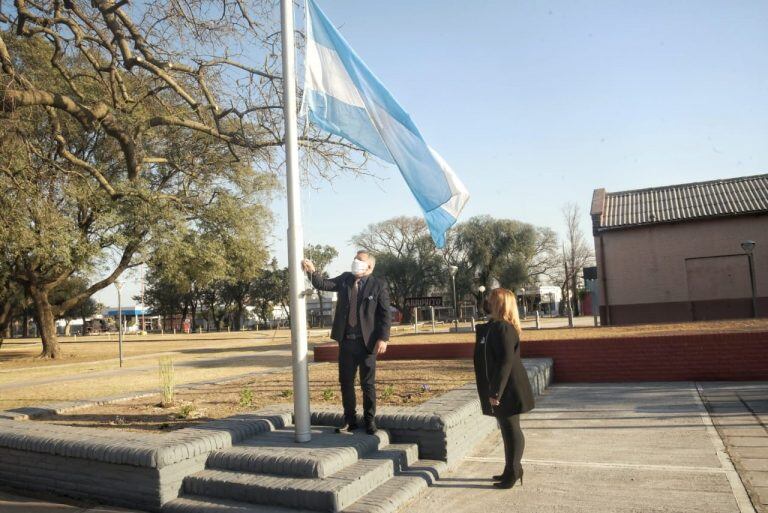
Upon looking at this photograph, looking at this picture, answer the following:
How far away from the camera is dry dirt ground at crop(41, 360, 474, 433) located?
6.86 metres

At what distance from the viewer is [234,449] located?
5.16 m

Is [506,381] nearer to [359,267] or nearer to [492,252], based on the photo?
[359,267]

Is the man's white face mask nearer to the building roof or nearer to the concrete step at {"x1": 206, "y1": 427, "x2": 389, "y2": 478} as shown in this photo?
the concrete step at {"x1": 206, "y1": 427, "x2": 389, "y2": 478}

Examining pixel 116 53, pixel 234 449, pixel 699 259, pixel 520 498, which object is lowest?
pixel 520 498

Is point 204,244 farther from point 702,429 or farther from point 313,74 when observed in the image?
point 702,429

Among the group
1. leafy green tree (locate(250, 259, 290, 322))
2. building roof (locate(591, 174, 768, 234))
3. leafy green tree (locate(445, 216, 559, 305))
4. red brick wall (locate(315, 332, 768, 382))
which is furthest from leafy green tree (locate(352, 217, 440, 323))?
red brick wall (locate(315, 332, 768, 382))

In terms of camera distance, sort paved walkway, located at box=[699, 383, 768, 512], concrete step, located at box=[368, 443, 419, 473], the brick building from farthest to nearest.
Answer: the brick building → concrete step, located at box=[368, 443, 419, 473] → paved walkway, located at box=[699, 383, 768, 512]

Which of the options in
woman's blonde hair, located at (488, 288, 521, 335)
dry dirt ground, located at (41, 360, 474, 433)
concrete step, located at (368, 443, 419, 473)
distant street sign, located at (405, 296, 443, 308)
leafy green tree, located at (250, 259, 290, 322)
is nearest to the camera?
woman's blonde hair, located at (488, 288, 521, 335)

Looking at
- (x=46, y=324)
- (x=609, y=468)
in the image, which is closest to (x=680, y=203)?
(x=609, y=468)

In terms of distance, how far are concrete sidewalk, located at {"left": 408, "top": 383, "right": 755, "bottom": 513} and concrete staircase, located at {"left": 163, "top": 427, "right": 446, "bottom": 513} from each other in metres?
0.29

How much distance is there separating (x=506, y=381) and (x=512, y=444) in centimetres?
53

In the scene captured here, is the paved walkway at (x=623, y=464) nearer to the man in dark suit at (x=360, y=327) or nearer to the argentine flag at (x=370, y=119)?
the man in dark suit at (x=360, y=327)

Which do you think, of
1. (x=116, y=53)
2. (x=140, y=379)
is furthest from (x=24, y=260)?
(x=116, y=53)

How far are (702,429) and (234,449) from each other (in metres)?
5.00
